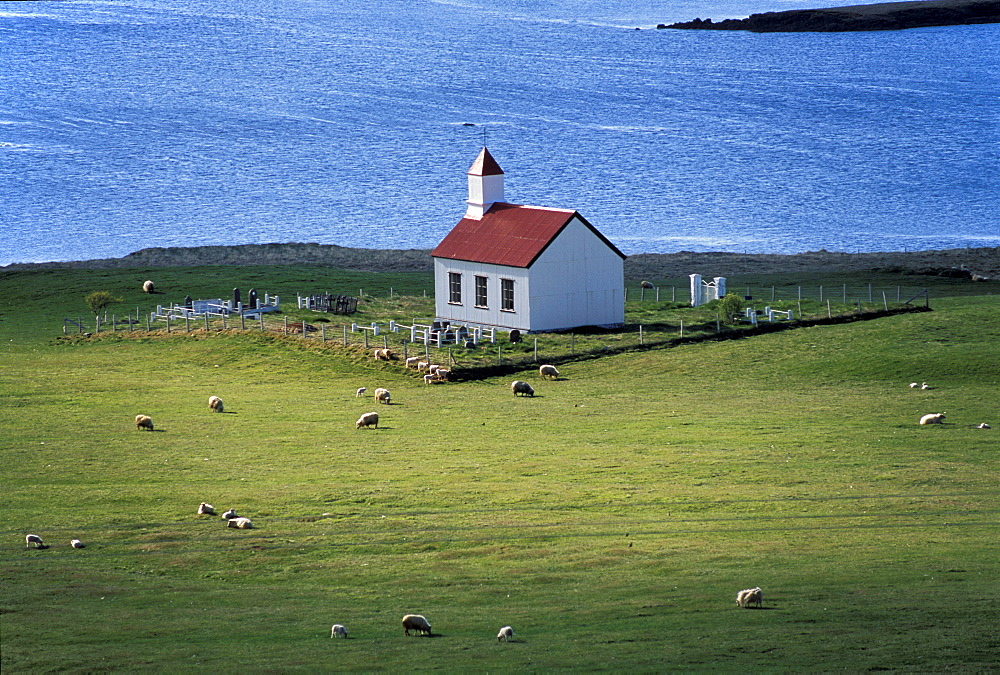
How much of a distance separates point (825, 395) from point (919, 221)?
87.3 m

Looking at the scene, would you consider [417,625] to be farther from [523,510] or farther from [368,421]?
[368,421]

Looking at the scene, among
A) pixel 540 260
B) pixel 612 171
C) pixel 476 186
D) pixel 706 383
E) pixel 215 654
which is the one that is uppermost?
pixel 612 171

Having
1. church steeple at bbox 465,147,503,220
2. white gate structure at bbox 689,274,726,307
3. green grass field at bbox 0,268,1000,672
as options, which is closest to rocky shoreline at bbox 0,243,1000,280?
white gate structure at bbox 689,274,726,307

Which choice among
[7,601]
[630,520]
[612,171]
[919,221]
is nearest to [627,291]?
[630,520]

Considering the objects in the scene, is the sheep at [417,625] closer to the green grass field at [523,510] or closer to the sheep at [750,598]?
the green grass field at [523,510]

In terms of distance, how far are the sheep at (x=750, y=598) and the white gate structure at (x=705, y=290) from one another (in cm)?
4291

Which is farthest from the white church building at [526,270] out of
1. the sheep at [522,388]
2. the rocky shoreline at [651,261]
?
the rocky shoreline at [651,261]

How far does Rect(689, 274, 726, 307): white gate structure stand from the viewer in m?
68.7

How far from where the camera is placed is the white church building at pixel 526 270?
61406 mm

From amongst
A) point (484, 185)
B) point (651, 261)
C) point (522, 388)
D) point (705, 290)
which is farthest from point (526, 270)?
point (651, 261)

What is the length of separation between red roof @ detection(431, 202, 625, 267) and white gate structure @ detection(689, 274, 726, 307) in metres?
6.75

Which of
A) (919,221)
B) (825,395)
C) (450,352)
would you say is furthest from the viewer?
(919,221)

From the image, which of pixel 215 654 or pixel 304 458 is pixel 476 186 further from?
pixel 215 654

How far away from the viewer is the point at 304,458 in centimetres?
4138
